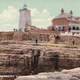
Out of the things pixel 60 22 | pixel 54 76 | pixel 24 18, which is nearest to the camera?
pixel 54 76

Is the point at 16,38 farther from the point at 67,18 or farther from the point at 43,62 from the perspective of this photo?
the point at 43,62

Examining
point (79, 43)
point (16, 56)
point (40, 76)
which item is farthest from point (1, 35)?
point (40, 76)

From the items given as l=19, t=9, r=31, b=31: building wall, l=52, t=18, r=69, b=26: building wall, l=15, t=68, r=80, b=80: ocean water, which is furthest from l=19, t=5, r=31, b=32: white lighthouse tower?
l=15, t=68, r=80, b=80: ocean water

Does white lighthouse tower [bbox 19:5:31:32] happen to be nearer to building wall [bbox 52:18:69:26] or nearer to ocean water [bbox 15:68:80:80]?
building wall [bbox 52:18:69:26]

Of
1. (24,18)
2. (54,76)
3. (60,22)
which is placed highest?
(24,18)

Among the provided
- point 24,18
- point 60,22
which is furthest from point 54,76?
point 24,18

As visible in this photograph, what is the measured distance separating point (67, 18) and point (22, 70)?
165 feet

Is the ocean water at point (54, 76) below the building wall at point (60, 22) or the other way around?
below

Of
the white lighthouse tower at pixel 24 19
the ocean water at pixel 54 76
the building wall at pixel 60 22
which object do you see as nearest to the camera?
the ocean water at pixel 54 76

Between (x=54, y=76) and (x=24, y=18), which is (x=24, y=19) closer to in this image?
(x=24, y=18)

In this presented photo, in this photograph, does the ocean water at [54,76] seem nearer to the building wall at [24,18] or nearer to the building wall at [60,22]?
the building wall at [60,22]

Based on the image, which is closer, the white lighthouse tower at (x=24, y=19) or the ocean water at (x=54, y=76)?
the ocean water at (x=54, y=76)

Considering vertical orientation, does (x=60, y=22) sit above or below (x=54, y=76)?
above

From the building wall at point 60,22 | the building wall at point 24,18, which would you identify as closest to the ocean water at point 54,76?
the building wall at point 60,22
